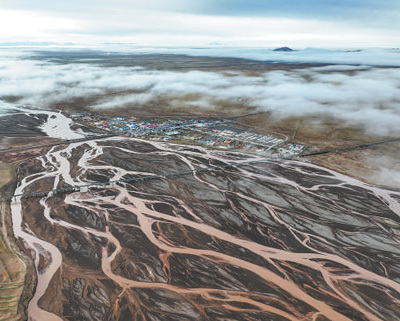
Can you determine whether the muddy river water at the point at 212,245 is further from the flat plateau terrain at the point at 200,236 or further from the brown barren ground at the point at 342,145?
the brown barren ground at the point at 342,145

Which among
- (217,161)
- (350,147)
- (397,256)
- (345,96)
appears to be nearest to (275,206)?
(397,256)

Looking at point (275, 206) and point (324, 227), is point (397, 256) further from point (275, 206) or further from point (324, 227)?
point (275, 206)

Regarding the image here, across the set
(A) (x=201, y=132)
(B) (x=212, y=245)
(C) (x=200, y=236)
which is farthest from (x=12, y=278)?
(A) (x=201, y=132)

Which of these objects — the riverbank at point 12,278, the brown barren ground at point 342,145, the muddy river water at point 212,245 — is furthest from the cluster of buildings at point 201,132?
the riverbank at point 12,278

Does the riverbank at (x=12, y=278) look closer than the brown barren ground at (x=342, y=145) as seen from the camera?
Yes

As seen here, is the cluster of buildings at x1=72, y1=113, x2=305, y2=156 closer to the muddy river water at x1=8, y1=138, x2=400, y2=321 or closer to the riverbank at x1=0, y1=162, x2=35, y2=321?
the muddy river water at x1=8, y1=138, x2=400, y2=321

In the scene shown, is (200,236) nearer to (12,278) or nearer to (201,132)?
(12,278)

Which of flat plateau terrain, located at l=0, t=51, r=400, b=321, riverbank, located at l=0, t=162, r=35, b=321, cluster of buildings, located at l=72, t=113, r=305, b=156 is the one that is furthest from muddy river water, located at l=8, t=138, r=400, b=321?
cluster of buildings, located at l=72, t=113, r=305, b=156
